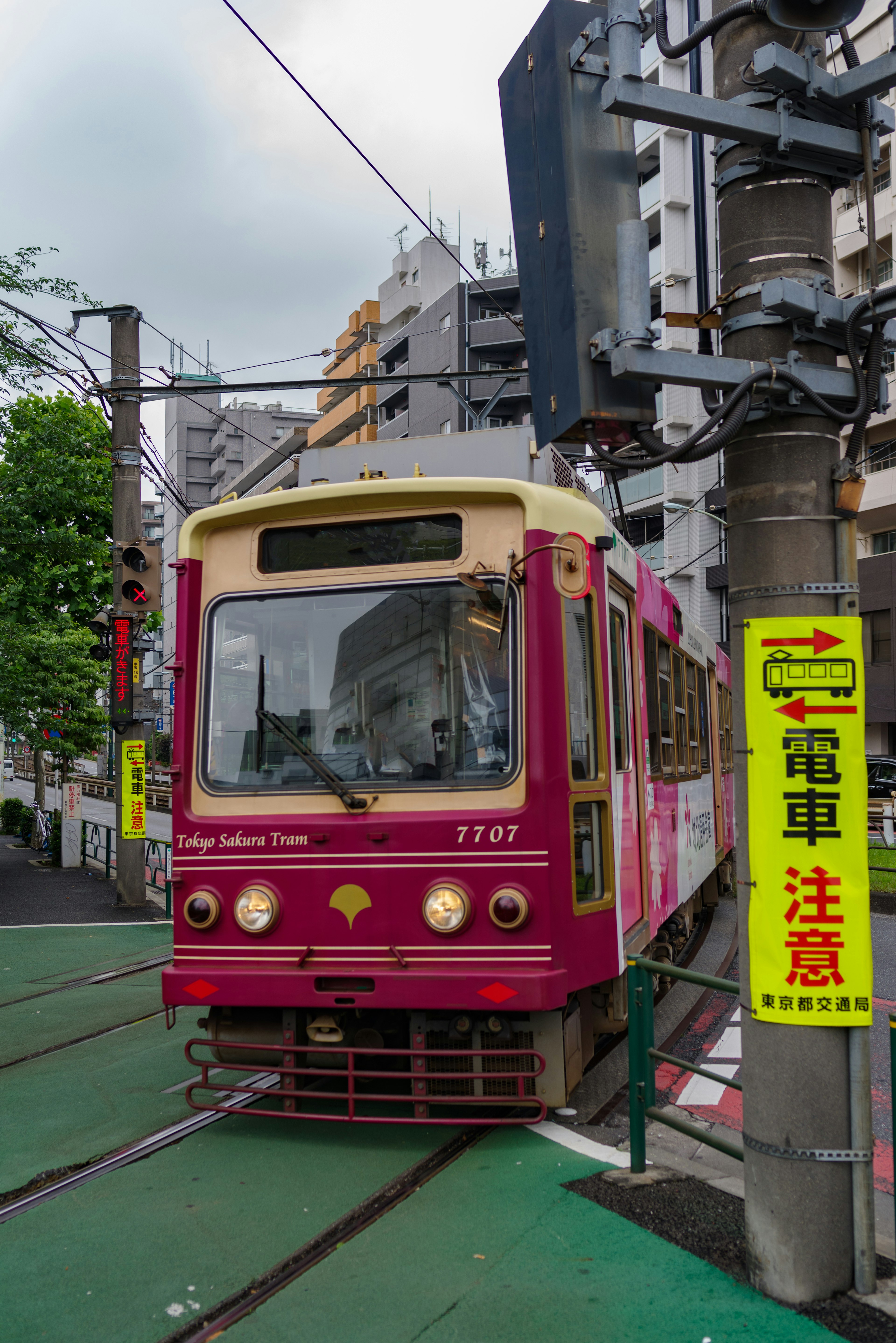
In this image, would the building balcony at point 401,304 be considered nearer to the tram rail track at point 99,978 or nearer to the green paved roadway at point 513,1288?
the tram rail track at point 99,978

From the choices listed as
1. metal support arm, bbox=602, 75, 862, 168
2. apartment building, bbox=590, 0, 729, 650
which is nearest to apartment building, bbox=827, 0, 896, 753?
apartment building, bbox=590, 0, 729, 650

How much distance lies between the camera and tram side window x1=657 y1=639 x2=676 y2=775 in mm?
7812

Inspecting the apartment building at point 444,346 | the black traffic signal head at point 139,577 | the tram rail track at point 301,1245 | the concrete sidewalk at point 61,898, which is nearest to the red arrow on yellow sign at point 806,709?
the tram rail track at point 301,1245

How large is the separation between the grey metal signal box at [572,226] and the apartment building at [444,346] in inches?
1495

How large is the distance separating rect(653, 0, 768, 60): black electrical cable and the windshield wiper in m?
3.10

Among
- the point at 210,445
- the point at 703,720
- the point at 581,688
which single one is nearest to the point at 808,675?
the point at 581,688

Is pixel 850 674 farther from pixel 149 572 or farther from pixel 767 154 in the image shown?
pixel 149 572

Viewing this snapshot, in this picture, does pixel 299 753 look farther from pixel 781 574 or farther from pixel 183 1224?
pixel 781 574

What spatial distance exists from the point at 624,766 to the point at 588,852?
769mm

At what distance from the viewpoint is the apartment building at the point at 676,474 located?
3616cm

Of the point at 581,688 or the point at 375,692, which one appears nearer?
the point at 375,692

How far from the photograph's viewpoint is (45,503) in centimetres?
1852

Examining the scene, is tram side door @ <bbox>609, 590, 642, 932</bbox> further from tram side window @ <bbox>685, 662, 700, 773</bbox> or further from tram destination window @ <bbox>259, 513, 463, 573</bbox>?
tram side window @ <bbox>685, 662, 700, 773</bbox>

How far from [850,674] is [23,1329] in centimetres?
328
